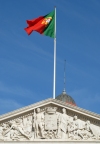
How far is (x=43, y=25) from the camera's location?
123 feet

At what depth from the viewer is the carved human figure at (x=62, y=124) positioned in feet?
108

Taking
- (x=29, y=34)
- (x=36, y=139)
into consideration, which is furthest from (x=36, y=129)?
(x=29, y=34)

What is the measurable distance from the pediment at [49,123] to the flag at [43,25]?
20.6 ft

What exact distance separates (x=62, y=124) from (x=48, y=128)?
3.37 ft

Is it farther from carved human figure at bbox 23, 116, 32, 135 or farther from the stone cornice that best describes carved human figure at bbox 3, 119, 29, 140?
the stone cornice

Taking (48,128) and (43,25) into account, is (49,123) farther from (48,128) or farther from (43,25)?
(43,25)

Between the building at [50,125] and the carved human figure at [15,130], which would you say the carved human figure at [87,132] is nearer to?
the building at [50,125]

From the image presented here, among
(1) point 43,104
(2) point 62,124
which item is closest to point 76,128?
(2) point 62,124

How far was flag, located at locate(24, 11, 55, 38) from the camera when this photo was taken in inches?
1454

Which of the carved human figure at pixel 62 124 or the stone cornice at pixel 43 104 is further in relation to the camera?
the stone cornice at pixel 43 104

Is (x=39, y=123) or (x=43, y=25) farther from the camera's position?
(x=43, y=25)

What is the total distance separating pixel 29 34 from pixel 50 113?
682 cm

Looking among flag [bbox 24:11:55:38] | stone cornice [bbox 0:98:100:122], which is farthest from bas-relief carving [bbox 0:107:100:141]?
flag [bbox 24:11:55:38]

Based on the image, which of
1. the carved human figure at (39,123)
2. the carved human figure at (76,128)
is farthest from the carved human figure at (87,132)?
the carved human figure at (39,123)
